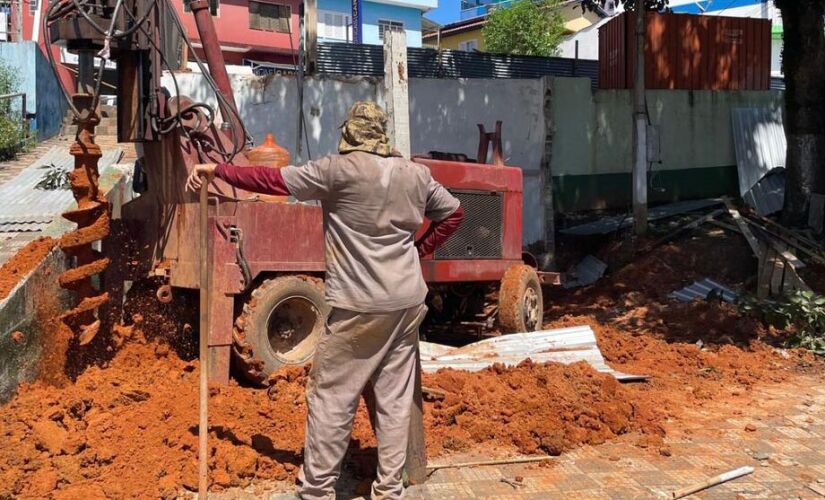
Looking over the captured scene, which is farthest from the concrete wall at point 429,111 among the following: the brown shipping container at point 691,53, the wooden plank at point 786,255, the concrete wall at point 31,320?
the concrete wall at point 31,320

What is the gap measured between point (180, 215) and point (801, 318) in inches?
253

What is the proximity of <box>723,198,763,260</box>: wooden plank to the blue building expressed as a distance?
24.2 m

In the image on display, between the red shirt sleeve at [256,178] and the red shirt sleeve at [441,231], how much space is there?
1.05m

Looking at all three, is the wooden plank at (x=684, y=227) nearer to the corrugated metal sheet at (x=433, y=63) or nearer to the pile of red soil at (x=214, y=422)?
the corrugated metal sheet at (x=433, y=63)

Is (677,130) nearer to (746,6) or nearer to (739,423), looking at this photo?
(739,423)

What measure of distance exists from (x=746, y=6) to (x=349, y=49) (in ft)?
75.8

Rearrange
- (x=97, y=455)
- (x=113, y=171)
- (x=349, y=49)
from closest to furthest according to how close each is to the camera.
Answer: (x=97, y=455) < (x=113, y=171) < (x=349, y=49)

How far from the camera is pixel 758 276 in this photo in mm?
10195

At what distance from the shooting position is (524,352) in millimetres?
6605

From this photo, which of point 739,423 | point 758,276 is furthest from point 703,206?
point 739,423

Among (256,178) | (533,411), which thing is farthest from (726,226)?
(256,178)

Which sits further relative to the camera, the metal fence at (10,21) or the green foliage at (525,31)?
the green foliage at (525,31)

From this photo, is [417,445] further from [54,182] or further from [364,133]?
[54,182]

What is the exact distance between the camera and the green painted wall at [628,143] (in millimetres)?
13938
